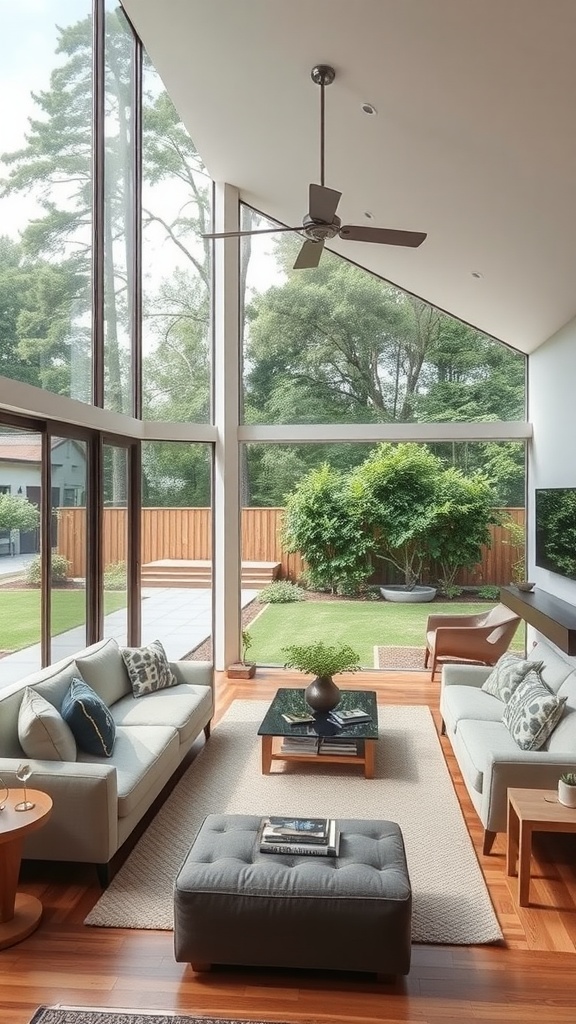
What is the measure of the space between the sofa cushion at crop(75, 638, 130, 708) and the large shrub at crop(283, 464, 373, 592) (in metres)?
3.39

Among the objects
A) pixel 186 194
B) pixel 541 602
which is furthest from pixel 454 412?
pixel 186 194

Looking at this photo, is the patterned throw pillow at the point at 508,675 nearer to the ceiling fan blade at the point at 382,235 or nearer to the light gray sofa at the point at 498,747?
the light gray sofa at the point at 498,747

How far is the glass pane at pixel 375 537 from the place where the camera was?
7332mm

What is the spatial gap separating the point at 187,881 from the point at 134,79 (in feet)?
21.8

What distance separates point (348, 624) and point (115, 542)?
3053 mm

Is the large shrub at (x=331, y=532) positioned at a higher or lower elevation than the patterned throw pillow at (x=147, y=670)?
higher

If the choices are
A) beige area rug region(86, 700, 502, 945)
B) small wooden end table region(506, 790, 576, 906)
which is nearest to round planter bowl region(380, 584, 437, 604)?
beige area rug region(86, 700, 502, 945)

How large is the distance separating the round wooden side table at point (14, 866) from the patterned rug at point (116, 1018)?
1.56ft

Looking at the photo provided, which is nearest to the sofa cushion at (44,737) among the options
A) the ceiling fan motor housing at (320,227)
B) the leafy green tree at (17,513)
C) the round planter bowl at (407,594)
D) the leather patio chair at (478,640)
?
the leafy green tree at (17,513)

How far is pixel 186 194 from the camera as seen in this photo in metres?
6.97

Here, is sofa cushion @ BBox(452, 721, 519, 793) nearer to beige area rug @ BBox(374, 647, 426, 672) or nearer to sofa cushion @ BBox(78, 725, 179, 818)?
sofa cushion @ BBox(78, 725, 179, 818)

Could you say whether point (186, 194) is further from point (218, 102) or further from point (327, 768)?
point (327, 768)

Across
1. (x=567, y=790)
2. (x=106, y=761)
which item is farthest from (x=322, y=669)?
(x=567, y=790)

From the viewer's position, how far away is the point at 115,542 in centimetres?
625
